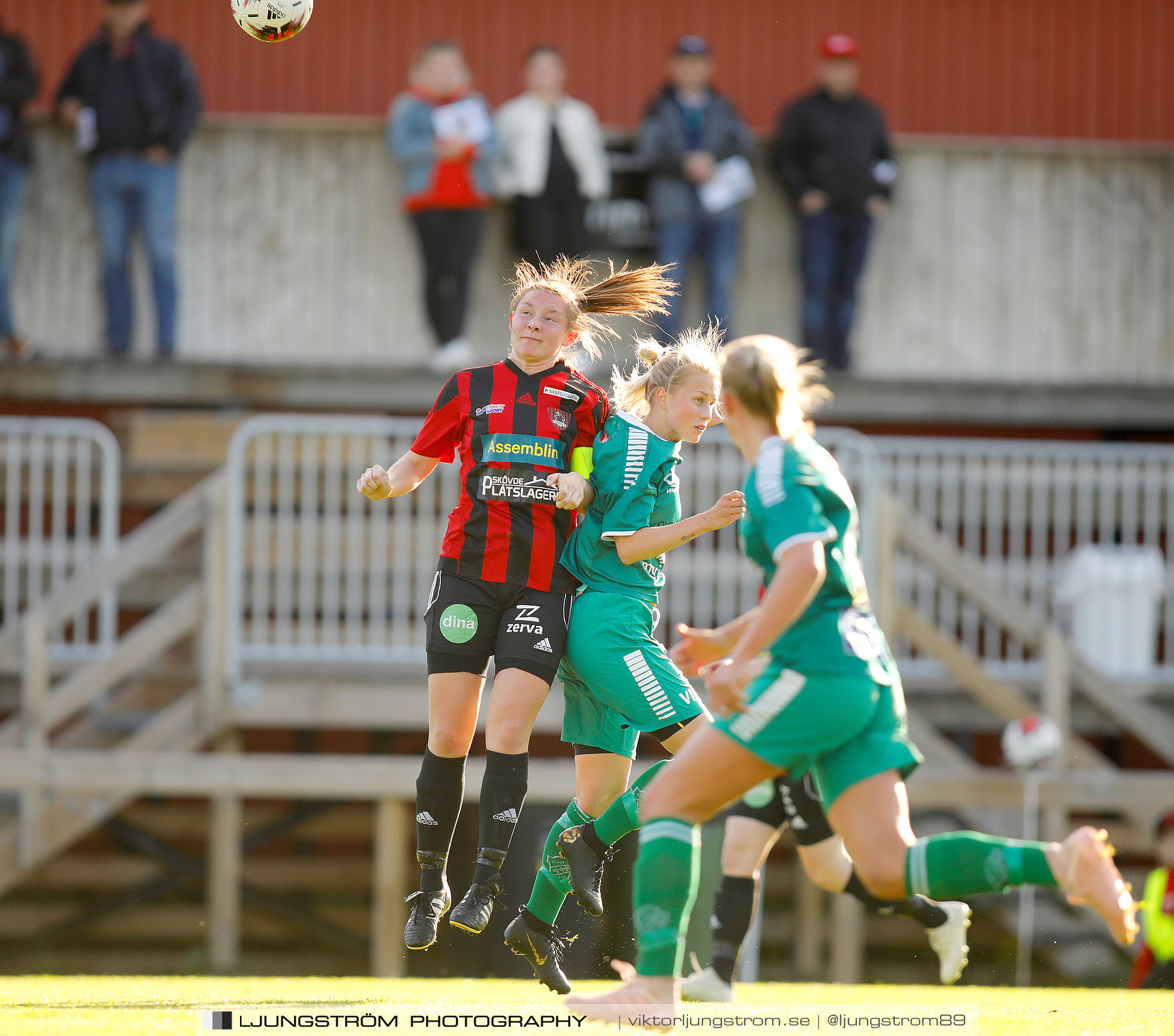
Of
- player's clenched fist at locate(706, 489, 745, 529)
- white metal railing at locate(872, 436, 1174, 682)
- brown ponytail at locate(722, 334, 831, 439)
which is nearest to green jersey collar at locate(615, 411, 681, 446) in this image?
player's clenched fist at locate(706, 489, 745, 529)

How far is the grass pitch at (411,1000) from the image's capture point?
15.4ft

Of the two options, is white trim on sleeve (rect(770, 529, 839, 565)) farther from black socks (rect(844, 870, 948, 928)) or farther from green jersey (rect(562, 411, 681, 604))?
black socks (rect(844, 870, 948, 928))

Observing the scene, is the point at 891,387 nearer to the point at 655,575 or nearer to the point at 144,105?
the point at 144,105

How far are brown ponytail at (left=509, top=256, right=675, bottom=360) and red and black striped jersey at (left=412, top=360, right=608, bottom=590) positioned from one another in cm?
21

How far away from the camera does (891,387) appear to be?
37.3ft

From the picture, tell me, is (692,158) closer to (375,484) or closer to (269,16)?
(269,16)

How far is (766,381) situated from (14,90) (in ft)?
28.1

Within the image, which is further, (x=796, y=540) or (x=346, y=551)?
(x=346, y=551)

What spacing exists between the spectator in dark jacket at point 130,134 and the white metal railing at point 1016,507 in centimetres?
547

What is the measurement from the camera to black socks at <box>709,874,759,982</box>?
17.7ft

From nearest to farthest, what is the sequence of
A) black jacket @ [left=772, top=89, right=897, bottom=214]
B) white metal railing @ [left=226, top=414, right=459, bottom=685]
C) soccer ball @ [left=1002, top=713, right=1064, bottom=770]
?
1. soccer ball @ [left=1002, top=713, right=1064, bottom=770]
2. white metal railing @ [left=226, top=414, right=459, bottom=685]
3. black jacket @ [left=772, top=89, right=897, bottom=214]

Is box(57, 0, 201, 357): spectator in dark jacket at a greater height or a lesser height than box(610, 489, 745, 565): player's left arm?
greater

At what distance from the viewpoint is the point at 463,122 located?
10.6 metres

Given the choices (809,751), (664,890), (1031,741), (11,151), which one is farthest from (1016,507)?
(11,151)
